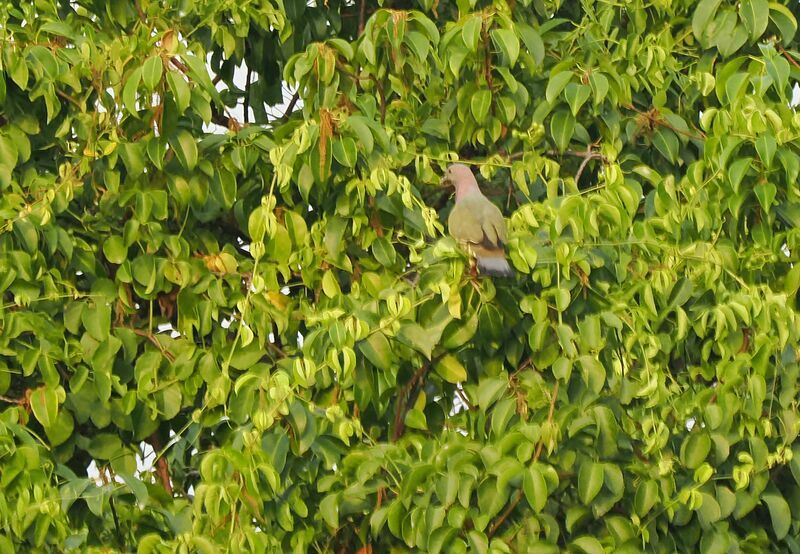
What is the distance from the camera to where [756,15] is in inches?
211

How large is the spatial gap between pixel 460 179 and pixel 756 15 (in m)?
1.13

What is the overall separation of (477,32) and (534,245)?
0.79 m

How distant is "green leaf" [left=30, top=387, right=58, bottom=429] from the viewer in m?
5.02

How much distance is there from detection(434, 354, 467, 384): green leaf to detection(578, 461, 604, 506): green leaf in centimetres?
56

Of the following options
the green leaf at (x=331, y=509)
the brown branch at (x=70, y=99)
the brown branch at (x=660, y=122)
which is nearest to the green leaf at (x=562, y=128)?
the brown branch at (x=660, y=122)

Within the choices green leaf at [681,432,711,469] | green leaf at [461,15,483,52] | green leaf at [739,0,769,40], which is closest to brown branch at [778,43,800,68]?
green leaf at [739,0,769,40]

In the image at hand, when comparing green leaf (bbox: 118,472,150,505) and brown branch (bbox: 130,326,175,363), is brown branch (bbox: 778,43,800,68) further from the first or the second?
green leaf (bbox: 118,472,150,505)

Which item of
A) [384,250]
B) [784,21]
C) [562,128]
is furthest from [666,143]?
[384,250]

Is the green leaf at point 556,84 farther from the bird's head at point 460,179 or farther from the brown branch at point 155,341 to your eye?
the brown branch at point 155,341

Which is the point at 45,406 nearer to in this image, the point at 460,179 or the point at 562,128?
the point at 460,179

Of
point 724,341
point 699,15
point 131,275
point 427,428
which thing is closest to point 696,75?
point 699,15

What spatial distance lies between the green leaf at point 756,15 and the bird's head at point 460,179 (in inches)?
41.9

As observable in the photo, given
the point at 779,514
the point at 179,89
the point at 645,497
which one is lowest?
the point at 779,514

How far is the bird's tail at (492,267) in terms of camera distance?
444 centimetres
